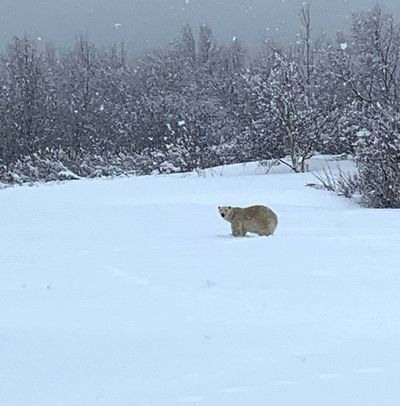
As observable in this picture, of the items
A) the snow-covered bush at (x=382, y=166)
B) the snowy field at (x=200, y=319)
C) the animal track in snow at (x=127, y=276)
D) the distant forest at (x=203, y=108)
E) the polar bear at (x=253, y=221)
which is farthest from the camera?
the distant forest at (x=203, y=108)

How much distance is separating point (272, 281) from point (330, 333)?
1.22 metres

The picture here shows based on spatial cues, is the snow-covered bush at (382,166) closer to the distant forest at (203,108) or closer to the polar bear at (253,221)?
the distant forest at (203,108)

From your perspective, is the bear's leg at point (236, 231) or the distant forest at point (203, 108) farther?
the distant forest at point (203, 108)

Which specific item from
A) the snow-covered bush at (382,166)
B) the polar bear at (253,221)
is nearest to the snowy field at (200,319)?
the polar bear at (253,221)

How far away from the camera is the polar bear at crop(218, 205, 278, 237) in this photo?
7.24 meters

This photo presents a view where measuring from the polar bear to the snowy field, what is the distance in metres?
0.26

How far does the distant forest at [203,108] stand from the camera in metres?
21.9

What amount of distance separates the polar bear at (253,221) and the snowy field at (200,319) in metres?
0.26

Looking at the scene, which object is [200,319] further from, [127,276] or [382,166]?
[382,166]

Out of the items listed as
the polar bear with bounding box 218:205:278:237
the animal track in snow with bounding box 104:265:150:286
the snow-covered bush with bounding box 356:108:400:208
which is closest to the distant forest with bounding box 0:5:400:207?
the snow-covered bush with bounding box 356:108:400:208

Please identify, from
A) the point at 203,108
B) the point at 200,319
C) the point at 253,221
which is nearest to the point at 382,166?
the point at 253,221

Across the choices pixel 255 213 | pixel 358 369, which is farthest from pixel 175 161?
pixel 358 369

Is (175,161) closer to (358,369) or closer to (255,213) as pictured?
(255,213)

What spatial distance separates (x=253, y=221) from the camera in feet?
23.9
